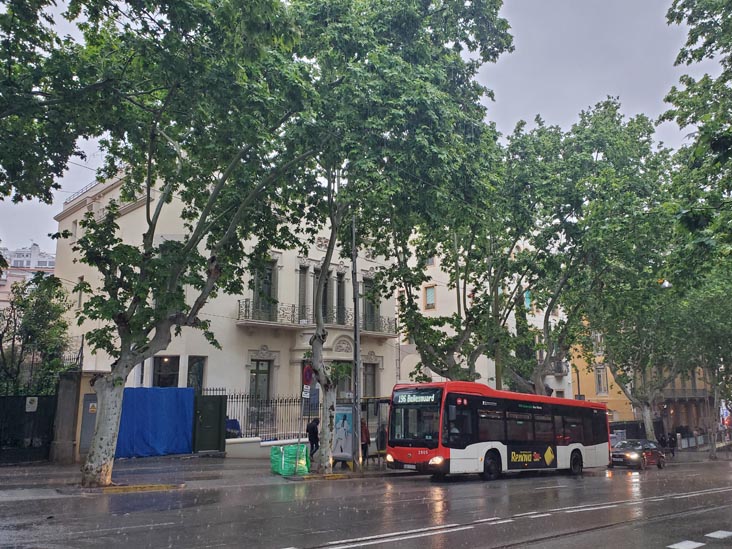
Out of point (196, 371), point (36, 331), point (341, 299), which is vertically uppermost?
point (341, 299)

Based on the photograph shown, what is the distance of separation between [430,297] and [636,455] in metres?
17.2

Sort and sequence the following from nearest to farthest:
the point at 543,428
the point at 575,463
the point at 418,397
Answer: the point at 418,397, the point at 543,428, the point at 575,463

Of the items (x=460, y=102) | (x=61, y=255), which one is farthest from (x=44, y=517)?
(x=61, y=255)

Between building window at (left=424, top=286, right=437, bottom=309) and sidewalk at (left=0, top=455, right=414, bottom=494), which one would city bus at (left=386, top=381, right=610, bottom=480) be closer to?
sidewalk at (left=0, top=455, right=414, bottom=494)

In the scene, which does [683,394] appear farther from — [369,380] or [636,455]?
[369,380]

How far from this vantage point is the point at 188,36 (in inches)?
438

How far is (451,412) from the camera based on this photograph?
18609 mm

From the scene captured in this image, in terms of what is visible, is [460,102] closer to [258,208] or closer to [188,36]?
[258,208]

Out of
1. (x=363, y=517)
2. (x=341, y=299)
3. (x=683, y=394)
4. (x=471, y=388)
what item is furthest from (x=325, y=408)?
(x=683, y=394)

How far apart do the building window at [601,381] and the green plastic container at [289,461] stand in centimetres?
4171

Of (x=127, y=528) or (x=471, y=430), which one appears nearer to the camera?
(x=127, y=528)

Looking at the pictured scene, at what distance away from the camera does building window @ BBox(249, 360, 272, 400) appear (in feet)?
88.4

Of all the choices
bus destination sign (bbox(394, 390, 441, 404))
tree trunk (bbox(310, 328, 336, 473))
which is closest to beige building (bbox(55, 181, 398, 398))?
tree trunk (bbox(310, 328, 336, 473))

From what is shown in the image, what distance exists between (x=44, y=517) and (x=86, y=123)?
8.10 meters
